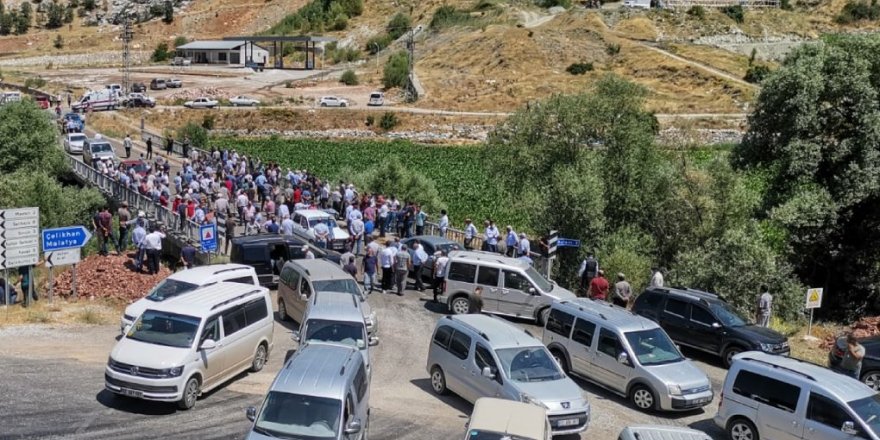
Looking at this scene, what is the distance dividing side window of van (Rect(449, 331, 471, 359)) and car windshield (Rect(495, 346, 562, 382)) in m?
0.90

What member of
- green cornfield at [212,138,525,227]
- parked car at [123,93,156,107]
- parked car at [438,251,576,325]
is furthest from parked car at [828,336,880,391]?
parked car at [123,93,156,107]

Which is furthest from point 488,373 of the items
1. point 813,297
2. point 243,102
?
point 243,102

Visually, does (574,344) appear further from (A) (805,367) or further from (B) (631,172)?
(B) (631,172)

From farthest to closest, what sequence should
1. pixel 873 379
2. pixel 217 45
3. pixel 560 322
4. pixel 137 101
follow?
pixel 217 45, pixel 137 101, pixel 560 322, pixel 873 379

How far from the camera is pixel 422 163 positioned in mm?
66562

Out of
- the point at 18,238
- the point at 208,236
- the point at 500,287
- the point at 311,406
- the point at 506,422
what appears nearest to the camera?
the point at 506,422

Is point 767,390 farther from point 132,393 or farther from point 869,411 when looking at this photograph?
point 132,393

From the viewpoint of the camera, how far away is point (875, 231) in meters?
28.2

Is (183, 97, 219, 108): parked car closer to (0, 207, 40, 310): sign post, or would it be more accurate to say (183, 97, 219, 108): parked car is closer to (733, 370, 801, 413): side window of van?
(0, 207, 40, 310): sign post

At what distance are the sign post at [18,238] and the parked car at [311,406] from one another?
12.7 m

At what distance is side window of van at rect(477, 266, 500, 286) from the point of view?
2325 centimetres

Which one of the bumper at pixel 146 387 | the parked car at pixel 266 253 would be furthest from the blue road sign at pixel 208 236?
the bumper at pixel 146 387

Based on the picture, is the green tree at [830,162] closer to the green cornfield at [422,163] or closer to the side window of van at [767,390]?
the green cornfield at [422,163]

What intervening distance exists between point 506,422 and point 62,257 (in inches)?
610
